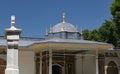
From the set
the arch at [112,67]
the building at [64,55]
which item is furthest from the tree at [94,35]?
the arch at [112,67]

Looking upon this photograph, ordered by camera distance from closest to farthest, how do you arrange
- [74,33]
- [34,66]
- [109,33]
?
[34,66]
[74,33]
[109,33]

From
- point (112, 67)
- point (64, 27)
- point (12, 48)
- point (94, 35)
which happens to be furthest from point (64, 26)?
point (12, 48)

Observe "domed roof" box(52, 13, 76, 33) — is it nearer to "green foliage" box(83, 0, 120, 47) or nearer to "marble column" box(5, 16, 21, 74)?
"green foliage" box(83, 0, 120, 47)

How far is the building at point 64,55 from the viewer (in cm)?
2598

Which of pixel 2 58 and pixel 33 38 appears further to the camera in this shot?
pixel 33 38

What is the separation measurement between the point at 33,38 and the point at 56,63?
13.9ft

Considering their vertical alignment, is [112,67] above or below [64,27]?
below

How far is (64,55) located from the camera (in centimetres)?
2773

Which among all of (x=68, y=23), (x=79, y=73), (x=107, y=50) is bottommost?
(x=79, y=73)

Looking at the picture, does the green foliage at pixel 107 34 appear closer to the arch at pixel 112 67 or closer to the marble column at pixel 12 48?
the arch at pixel 112 67

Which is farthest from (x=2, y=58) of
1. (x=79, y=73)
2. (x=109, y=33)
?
(x=109, y=33)

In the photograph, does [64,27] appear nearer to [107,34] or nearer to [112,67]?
[112,67]

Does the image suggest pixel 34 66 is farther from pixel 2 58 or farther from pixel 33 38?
pixel 33 38

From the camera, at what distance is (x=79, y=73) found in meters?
29.5
